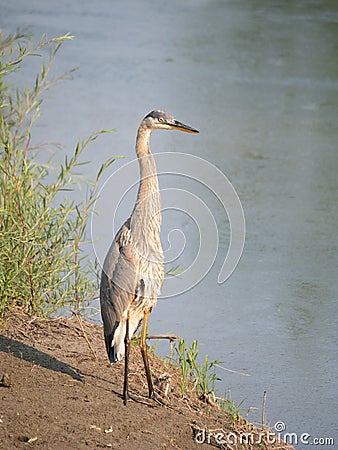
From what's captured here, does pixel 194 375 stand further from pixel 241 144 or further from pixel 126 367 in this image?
pixel 241 144

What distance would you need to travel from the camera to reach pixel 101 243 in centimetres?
487

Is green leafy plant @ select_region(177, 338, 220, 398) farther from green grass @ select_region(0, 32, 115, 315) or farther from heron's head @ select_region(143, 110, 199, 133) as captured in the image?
heron's head @ select_region(143, 110, 199, 133)

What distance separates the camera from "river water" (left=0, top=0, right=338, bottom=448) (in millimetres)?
4121

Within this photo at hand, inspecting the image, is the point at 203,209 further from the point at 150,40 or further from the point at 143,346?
the point at 150,40

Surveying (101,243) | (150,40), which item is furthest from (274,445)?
(150,40)

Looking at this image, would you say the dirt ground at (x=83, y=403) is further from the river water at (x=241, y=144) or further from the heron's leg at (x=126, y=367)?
the river water at (x=241, y=144)

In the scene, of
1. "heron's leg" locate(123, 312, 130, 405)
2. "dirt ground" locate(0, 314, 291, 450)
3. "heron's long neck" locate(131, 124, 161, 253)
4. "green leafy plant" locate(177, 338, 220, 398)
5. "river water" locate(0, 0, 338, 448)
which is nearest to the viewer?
"dirt ground" locate(0, 314, 291, 450)

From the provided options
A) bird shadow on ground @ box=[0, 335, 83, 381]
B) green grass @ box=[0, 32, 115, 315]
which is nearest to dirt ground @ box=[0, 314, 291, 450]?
bird shadow on ground @ box=[0, 335, 83, 381]

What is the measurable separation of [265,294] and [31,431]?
2.02 metres

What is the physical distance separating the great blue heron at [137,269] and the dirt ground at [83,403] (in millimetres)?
133

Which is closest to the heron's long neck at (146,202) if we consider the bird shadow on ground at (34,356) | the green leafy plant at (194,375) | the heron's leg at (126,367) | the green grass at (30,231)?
the green grass at (30,231)

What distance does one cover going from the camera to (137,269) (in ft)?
10.9

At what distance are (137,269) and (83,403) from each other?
539 millimetres

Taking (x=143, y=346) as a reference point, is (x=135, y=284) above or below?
above
